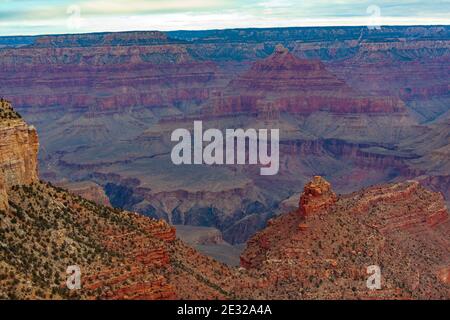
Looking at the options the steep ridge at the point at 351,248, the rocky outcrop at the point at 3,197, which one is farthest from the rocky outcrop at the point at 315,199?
the rocky outcrop at the point at 3,197

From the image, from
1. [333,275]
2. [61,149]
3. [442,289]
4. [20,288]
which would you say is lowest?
[61,149]

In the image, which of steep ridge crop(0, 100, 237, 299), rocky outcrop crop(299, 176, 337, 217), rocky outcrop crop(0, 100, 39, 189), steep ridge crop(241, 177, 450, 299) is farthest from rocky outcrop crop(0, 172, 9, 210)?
rocky outcrop crop(299, 176, 337, 217)

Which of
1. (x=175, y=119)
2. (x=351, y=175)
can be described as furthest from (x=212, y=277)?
(x=175, y=119)

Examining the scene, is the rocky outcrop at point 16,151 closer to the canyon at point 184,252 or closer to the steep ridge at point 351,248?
the canyon at point 184,252

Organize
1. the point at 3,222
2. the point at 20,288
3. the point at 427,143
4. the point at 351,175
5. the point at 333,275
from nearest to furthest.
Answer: the point at 20,288 < the point at 3,222 < the point at 333,275 < the point at 351,175 < the point at 427,143

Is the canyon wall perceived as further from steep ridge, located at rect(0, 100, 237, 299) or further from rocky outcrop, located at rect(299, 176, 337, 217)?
rocky outcrop, located at rect(299, 176, 337, 217)
